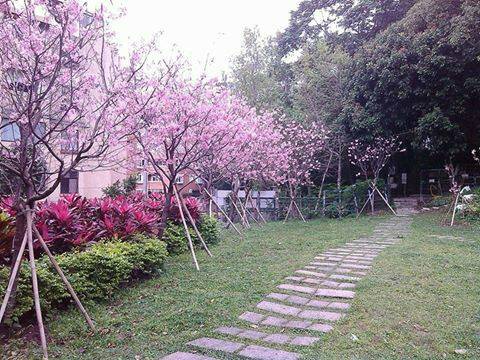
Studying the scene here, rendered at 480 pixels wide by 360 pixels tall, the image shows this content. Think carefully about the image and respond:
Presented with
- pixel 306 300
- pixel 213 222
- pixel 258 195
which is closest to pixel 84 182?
pixel 258 195

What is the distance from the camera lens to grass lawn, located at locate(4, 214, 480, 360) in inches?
119

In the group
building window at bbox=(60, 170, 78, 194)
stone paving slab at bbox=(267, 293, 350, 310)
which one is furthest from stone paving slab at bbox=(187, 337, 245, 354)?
building window at bbox=(60, 170, 78, 194)

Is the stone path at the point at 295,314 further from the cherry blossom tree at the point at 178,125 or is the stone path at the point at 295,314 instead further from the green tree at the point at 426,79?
the green tree at the point at 426,79

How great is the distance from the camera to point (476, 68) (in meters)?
11.8

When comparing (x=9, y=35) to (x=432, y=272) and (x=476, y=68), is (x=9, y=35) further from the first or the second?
(x=476, y=68)

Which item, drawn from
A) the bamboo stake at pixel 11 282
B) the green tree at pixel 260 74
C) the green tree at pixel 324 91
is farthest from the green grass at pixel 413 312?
the green tree at pixel 260 74

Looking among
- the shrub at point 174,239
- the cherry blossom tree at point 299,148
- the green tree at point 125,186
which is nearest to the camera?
the shrub at point 174,239

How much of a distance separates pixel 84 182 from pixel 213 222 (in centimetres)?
1301

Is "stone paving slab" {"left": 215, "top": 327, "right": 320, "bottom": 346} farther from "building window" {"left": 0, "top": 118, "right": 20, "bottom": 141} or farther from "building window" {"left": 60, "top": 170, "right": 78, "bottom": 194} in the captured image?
"building window" {"left": 60, "top": 170, "right": 78, "bottom": 194}

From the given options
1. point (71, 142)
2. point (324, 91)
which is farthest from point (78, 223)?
point (324, 91)

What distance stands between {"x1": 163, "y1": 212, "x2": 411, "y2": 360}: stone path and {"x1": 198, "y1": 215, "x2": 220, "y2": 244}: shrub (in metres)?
2.74

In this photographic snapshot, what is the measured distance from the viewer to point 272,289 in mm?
4566

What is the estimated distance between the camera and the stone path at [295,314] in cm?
299

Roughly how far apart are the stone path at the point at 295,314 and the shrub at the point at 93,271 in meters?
1.43
